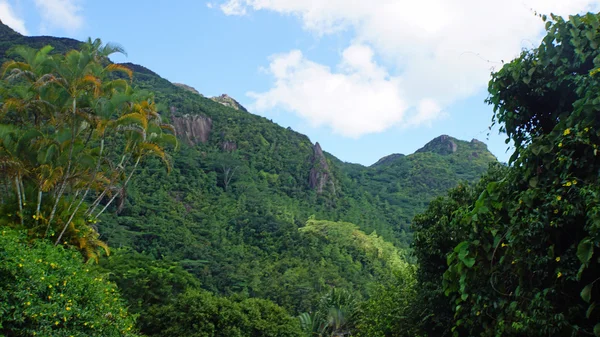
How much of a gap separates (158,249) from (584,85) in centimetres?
2935

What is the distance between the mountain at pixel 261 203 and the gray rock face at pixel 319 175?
0.44 feet

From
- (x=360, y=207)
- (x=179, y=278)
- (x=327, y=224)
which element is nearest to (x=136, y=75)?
(x=360, y=207)

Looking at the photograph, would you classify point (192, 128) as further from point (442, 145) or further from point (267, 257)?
point (442, 145)

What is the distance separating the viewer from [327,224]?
4225 centimetres

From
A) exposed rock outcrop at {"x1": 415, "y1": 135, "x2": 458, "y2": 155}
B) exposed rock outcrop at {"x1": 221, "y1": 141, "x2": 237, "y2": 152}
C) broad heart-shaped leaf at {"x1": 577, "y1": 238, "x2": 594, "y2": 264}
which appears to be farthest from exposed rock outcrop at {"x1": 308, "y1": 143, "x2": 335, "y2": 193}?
broad heart-shaped leaf at {"x1": 577, "y1": 238, "x2": 594, "y2": 264}

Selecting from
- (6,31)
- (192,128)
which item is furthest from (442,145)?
(6,31)

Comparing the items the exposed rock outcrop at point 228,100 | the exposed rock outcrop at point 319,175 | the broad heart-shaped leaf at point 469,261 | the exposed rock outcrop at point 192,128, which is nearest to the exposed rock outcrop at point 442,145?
the exposed rock outcrop at point 319,175

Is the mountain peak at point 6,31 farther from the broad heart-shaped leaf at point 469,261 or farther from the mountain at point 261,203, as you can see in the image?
the broad heart-shaped leaf at point 469,261

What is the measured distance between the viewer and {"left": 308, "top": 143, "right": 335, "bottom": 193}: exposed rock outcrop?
55.9 metres

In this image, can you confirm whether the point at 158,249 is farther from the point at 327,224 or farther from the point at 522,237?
the point at 522,237

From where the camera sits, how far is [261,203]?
45469 millimetres

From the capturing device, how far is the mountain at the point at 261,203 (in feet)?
97.5

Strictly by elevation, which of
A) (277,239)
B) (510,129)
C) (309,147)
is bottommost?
(277,239)

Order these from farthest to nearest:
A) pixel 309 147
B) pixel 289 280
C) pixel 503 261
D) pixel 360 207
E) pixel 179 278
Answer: pixel 309 147 → pixel 360 207 → pixel 289 280 → pixel 179 278 → pixel 503 261
